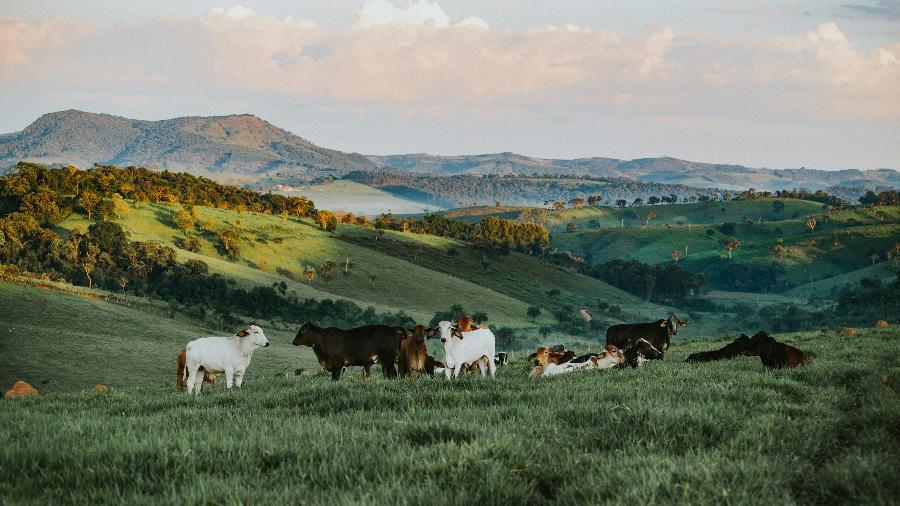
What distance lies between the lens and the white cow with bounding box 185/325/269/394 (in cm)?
1836

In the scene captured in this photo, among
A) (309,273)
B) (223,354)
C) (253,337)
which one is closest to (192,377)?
(223,354)

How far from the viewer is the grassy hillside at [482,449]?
6332 millimetres

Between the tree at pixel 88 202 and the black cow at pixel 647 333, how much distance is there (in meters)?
136

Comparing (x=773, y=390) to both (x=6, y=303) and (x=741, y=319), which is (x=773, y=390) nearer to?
(x=6, y=303)

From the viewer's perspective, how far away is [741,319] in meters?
165

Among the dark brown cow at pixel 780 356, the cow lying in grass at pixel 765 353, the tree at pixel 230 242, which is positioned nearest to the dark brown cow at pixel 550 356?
the cow lying in grass at pixel 765 353

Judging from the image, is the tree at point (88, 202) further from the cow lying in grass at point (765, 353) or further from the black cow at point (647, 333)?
the cow lying in grass at point (765, 353)

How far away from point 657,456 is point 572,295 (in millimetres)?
172442

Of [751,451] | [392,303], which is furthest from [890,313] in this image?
[751,451]

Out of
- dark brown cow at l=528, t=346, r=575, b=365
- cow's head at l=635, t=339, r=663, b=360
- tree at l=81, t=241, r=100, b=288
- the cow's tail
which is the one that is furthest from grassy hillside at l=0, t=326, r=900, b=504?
tree at l=81, t=241, r=100, b=288

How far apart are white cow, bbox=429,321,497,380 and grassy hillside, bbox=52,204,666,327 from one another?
113882 millimetres

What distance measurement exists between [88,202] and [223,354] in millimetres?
138051

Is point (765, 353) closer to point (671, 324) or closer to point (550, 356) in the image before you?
point (550, 356)

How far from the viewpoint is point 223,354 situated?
18.6 metres
